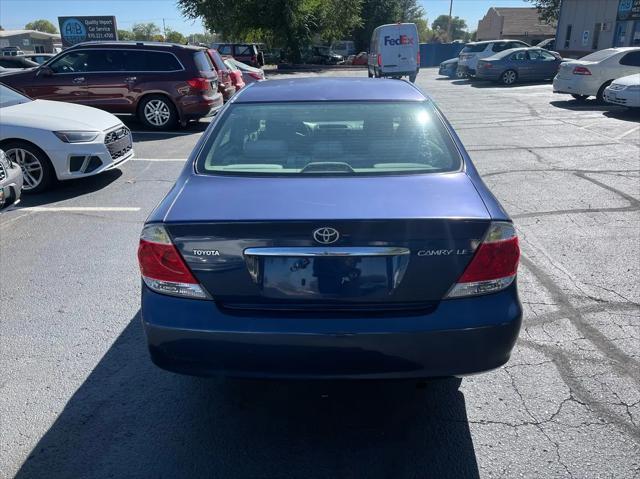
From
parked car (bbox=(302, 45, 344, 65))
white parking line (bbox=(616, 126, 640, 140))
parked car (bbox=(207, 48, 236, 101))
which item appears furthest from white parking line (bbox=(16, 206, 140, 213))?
parked car (bbox=(302, 45, 344, 65))

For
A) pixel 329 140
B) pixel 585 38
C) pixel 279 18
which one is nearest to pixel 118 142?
pixel 329 140

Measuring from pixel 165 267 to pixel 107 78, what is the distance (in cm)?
1092

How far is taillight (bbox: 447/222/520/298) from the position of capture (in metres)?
2.47

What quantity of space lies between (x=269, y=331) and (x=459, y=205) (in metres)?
1.05

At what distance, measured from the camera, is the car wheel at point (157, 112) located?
12.3 metres

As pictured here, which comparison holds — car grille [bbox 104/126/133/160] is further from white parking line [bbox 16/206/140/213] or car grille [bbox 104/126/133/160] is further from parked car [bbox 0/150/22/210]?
parked car [bbox 0/150/22/210]

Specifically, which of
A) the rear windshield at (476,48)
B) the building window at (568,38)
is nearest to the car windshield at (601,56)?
the rear windshield at (476,48)

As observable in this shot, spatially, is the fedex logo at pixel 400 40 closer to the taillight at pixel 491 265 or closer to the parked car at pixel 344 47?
the taillight at pixel 491 265

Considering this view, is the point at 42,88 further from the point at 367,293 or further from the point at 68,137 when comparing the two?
the point at 367,293

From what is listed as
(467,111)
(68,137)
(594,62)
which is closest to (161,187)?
(68,137)

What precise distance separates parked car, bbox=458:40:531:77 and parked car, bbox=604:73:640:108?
12835 millimetres

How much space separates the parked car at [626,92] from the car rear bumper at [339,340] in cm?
1326

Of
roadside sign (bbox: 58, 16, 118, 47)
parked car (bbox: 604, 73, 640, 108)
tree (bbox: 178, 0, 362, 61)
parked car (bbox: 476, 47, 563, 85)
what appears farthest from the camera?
tree (bbox: 178, 0, 362, 61)

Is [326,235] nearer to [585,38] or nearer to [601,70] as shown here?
[601,70]
